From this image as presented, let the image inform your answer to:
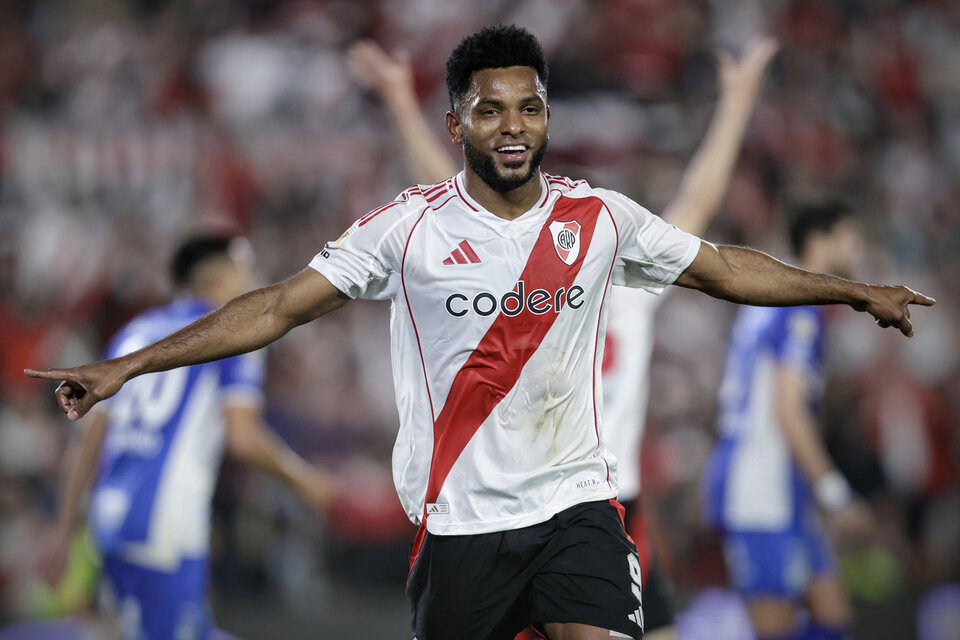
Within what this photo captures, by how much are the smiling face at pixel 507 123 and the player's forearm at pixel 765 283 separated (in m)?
0.63

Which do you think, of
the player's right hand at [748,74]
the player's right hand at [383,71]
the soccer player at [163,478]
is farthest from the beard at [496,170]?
the player's right hand at [748,74]

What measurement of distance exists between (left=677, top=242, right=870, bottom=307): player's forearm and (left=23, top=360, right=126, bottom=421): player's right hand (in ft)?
5.71

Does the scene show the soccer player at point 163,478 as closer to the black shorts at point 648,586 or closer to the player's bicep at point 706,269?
the black shorts at point 648,586

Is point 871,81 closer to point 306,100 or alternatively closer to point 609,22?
point 609,22

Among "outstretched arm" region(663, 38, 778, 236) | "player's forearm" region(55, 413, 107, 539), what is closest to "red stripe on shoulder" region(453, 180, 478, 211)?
"outstretched arm" region(663, 38, 778, 236)

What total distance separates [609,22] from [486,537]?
1004cm

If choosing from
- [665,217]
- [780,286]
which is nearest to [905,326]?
[780,286]

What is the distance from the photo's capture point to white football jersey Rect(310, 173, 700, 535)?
11.4ft

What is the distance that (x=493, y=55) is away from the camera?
3.52 meters

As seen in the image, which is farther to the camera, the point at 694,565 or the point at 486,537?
the point at 694,565

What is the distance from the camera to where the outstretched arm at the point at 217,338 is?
3.14m

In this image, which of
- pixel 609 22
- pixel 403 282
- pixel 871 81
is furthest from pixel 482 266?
pixel 871 81

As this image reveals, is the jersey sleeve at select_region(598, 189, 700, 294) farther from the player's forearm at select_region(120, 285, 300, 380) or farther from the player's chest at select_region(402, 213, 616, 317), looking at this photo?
the player's forearm at select_region(120, 285, 300, 380)

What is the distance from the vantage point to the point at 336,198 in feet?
38.3
